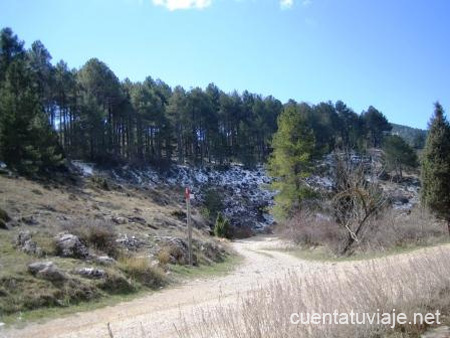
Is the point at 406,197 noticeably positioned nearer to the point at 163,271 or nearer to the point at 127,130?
the point at 127,130

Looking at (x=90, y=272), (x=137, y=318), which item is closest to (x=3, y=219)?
(x=90, y=272)

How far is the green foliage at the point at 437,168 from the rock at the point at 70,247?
17540 millimetres

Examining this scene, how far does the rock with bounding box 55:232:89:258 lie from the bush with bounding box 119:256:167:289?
4.08ft

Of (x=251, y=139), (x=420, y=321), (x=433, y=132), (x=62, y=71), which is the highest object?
(x=62, y=71)

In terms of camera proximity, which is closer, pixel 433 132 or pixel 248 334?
pixel 248 334

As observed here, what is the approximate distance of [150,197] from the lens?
158ft

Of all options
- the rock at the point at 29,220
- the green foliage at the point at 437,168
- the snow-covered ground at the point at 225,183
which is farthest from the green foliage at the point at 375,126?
the rock at the point at 29,220

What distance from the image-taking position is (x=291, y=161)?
35.2 m

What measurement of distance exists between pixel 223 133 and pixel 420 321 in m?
73.2

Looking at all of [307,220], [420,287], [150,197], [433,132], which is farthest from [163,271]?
[150,197]

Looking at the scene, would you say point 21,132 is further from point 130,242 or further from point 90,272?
point 90,272

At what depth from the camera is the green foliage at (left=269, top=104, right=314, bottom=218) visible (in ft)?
114

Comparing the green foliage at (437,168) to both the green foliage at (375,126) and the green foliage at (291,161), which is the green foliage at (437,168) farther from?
the green foliage at (375,126)

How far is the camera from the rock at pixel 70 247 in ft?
41.2
